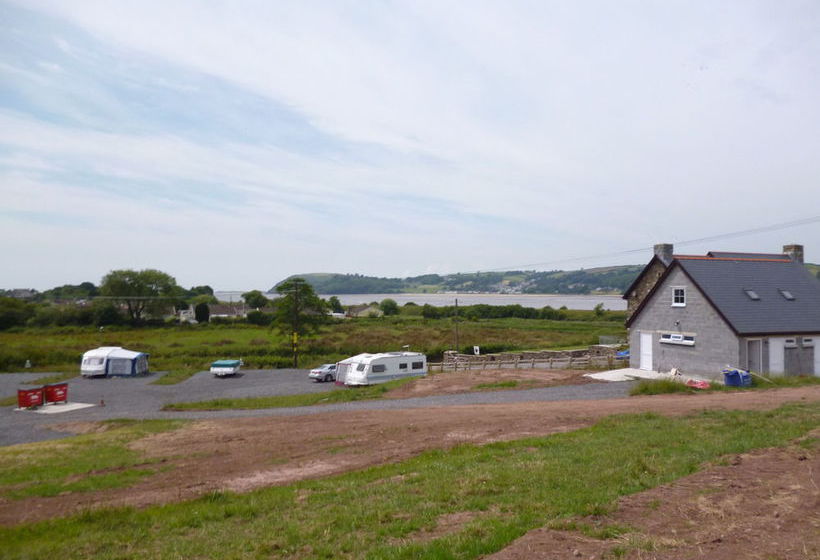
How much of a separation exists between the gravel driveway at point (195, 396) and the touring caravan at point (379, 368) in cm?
146

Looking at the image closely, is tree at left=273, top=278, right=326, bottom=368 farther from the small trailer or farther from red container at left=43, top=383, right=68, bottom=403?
red container at left=43, top=383, right=68, bottom=403

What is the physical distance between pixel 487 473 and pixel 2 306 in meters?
106

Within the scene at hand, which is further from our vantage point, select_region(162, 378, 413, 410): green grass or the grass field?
the grass field

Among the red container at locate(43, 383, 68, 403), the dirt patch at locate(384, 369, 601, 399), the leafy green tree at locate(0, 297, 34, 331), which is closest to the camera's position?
the dirt patch at locate(384, 369, 601, 399)

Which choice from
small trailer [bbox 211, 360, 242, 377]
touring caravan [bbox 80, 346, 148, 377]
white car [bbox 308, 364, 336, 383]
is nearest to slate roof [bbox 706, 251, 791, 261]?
white car [bbox 308, 364, 336, 383]

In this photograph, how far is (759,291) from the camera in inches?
1158

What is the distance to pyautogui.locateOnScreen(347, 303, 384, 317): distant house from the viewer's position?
118m

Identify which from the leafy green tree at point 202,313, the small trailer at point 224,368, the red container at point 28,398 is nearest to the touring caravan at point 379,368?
the small trailer at point 224,368

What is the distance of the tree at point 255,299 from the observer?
139 metres

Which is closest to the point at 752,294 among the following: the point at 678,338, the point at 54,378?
the point at 678,338

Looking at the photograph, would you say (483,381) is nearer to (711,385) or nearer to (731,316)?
(711,385)

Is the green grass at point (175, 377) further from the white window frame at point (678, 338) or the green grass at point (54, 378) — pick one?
the white window frame at point (678, 338)

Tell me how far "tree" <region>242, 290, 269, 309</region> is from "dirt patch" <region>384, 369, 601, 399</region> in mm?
106977

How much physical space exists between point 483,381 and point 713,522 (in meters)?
26.0
